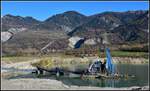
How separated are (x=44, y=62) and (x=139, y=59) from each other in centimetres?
2698

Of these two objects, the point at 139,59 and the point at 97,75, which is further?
the point at 139,59

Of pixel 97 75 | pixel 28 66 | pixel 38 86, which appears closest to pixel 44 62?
pixel 28 66

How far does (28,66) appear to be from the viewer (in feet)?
269

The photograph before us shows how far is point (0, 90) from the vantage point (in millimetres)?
31703

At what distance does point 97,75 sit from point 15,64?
3299cm

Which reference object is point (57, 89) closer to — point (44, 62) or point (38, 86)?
point (38, 86)

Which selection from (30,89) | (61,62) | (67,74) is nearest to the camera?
(30,89)

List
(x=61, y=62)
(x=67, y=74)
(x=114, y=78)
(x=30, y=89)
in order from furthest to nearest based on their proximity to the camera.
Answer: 1. (x=61, y=62)
2. (x=67, y=74)
3. (x=114, y=78)
4. (x=30, y=89)

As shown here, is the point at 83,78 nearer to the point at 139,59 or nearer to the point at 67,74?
the point at 67,74

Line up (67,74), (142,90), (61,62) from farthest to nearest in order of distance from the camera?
(61,62) → (67,74) → (142,90)

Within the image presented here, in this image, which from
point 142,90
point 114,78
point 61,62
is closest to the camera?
point 142,90

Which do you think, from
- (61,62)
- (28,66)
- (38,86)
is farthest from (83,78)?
(61,62)

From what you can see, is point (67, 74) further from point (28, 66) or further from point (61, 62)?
point (61, 62)

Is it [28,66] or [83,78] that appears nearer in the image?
[83,78]
